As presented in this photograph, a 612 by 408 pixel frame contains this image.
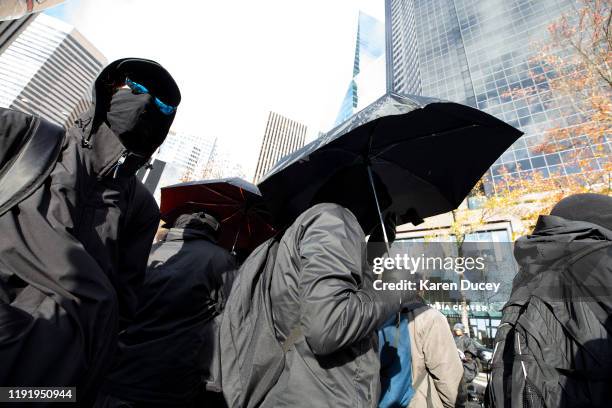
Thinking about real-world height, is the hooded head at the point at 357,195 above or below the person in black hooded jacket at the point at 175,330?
above

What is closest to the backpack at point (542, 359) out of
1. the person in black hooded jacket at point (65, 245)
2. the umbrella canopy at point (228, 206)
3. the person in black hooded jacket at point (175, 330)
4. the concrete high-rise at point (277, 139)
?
Answer: the person in black hooded jacket at point (175, 330)

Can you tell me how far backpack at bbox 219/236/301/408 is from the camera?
144cm

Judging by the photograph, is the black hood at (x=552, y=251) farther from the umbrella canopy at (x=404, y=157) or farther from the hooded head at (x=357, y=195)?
the hooded head at (x=357, y=195)

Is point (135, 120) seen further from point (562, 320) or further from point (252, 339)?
point (562, 320)

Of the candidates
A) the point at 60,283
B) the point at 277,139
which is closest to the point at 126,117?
the point at 60,283

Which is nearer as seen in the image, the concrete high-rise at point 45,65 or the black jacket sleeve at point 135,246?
the black jacket sleeve at point 135,246

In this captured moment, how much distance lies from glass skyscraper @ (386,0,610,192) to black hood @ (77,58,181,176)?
25139mm

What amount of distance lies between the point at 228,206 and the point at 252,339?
3.56 meters

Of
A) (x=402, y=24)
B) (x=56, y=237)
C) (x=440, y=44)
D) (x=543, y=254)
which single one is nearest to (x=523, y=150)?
(x=440, y=44)

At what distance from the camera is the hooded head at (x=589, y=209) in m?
2.01

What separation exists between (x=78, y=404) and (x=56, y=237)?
0.57 meters

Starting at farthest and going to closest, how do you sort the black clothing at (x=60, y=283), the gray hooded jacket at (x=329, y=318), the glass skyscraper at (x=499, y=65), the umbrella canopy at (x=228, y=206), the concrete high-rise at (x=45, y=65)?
the concrete high-rise at (x=45, y=65) → the glass skyscraper at (x=499, y=65) → the umbrella canopy at (x=228, y=206) → the gray hooded jacket at (x=329, y=318) → the black clothing at (x=60, y=283)

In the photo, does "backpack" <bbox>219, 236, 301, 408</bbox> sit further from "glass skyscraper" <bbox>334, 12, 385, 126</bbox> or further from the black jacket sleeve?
"glass skyscraper" <bbox>334, 12, 385, 126</bbox>

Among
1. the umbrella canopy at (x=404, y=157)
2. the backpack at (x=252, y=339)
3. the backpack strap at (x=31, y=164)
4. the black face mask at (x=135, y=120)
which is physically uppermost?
the umbrella canopy at (x=404, y=157)
